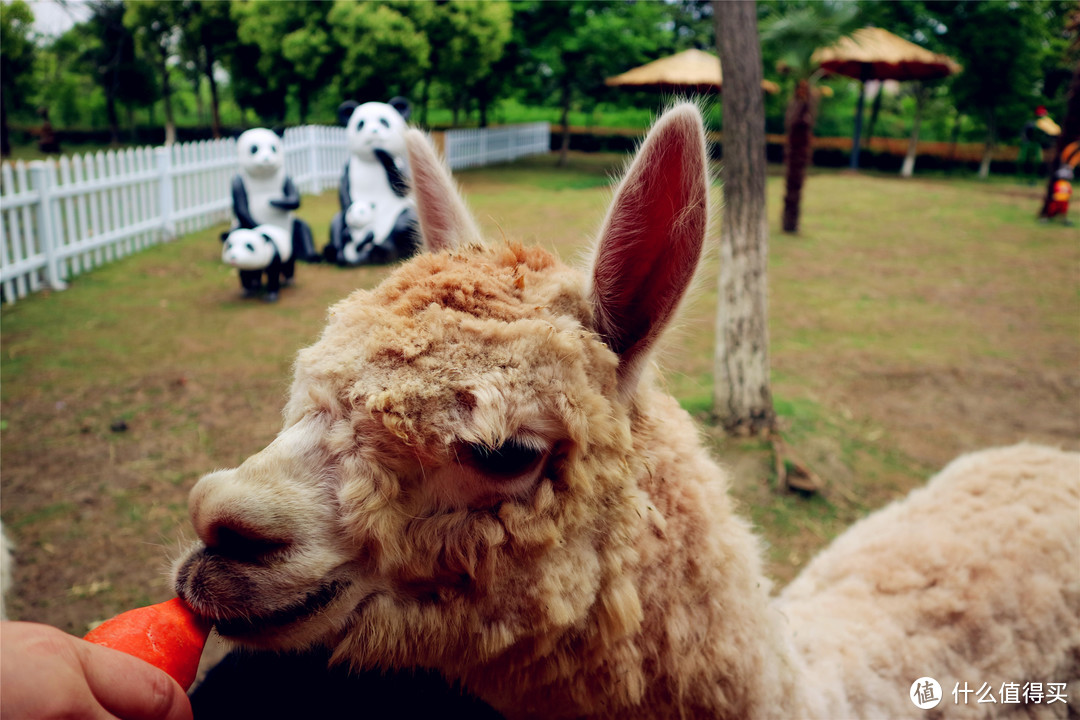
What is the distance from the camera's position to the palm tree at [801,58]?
13039 mm

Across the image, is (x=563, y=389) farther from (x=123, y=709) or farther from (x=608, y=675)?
(x=123, y=709)

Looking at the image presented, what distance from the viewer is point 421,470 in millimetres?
1206

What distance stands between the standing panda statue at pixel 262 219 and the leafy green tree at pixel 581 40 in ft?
53.5

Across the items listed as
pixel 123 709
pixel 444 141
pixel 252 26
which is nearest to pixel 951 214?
pixel 444 141

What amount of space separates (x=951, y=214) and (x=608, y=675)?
18.5m

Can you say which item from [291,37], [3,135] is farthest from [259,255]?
[3,135]

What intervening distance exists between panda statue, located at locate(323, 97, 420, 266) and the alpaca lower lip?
9.56 metres

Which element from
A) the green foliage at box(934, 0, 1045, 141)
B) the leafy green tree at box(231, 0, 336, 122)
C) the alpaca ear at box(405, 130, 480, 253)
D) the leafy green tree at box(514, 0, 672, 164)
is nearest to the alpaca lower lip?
the alpaca ear at box(405, 130, 480, 253)

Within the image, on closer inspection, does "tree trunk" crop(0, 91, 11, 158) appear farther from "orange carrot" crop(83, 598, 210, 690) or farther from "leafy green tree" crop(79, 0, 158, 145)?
"orange carrot" crop(83, 598, 210, 690)

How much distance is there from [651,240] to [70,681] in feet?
3.70

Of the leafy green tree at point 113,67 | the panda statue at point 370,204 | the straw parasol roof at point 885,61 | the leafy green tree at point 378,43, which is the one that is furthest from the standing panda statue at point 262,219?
the leafy green tree at point 113,67

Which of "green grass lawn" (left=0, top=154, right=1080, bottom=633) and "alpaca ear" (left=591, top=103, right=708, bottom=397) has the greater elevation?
"alpaca ear" (left=591, top=103, right=708, bottom=397)

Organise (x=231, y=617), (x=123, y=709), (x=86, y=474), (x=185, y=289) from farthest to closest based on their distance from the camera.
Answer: (x=185, y=289) → (x=86, y=474) → (x=231, y=617) → (x=123, y=709)

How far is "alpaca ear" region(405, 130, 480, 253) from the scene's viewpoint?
1725mm
